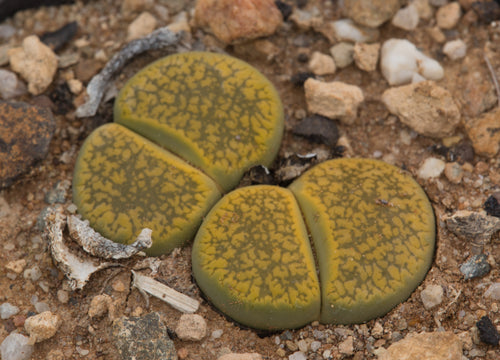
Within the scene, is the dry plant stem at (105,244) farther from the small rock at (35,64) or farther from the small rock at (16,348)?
the small rock at (35,64)

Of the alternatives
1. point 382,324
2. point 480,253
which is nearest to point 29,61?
point 382,324

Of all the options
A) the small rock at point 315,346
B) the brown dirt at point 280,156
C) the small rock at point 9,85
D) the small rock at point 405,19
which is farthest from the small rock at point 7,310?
the small rock at point 405,19

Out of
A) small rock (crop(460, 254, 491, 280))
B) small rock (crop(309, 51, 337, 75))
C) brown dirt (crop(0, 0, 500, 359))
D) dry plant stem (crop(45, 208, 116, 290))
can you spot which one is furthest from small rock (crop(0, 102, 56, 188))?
small rock (crop(460, 254, 491, 280))

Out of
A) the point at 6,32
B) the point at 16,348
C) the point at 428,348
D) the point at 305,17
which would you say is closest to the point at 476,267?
the point at 428,348

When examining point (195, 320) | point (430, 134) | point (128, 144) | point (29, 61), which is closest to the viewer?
point (195, 320)

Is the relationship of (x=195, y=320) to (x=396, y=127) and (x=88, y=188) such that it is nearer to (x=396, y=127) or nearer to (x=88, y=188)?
(x=88, y=188)

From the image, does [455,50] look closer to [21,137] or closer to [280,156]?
[280,156]

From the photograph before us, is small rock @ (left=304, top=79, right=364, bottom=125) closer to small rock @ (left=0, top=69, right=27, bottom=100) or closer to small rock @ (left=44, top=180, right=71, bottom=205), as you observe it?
small rock @ (left=44, top=180, right=71, bottom=205)
